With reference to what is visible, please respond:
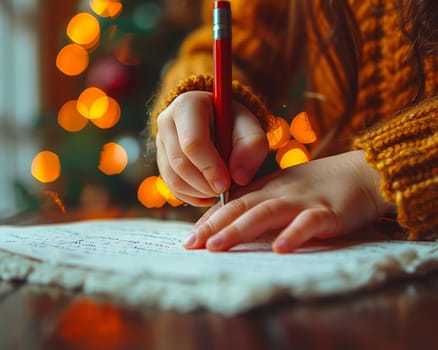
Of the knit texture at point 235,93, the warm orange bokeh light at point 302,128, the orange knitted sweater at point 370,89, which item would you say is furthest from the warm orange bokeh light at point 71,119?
the knit texture at point 235,93

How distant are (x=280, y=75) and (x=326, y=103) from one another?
0.11 meters

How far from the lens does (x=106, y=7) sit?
154cm

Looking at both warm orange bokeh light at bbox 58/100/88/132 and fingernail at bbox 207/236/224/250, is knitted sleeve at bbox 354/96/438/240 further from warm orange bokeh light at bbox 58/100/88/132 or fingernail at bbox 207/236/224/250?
warm orange bokeh light at bbox 58/100/88/132

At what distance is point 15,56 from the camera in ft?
6.55

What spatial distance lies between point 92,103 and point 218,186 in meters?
1.27

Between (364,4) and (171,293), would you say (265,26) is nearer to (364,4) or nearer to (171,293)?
(364,4)

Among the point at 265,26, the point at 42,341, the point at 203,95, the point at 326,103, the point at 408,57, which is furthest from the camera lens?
the point at 265,26

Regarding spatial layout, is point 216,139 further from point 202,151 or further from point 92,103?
point 92,103

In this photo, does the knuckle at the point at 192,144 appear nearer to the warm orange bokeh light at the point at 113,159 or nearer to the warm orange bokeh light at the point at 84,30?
the warm orange bokeh light at the point at 113,159

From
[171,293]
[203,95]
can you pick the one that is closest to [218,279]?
[171,293]

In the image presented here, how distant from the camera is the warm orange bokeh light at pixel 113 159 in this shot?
59.7 inches

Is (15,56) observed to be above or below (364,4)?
below

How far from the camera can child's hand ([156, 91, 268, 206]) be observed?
1.45ft

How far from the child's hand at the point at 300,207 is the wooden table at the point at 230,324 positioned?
10cm
